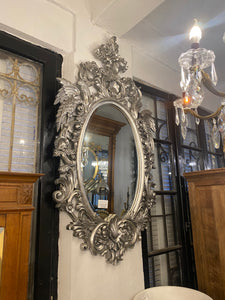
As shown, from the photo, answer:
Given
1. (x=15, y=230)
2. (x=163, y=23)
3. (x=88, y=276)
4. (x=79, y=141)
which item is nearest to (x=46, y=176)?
(x=79, y=141)

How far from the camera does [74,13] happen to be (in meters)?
1.39

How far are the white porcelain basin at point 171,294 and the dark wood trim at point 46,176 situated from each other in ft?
1.84

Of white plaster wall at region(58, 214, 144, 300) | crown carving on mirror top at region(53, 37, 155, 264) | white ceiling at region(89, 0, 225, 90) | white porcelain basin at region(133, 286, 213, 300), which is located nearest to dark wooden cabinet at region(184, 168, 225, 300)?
white porcelain basin at region(133, 286, 213, 300)

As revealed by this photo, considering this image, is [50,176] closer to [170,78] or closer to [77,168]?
[77,168]

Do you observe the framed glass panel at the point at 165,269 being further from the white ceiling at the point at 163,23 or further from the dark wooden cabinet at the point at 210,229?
the white ceiling at the point at 163,23

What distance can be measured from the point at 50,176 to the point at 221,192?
3.58ft

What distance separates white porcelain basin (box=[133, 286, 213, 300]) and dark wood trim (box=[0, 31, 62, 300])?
0.56 metres

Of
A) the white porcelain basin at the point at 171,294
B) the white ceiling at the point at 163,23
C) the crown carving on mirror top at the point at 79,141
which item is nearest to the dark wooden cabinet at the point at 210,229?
the white porcelain basin at the point at 171,294

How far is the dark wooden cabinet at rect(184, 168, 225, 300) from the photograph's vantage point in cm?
141

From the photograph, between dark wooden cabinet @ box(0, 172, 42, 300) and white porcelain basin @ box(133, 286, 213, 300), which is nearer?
dark wooden cabinet @ box(0, 172, 42, 300)

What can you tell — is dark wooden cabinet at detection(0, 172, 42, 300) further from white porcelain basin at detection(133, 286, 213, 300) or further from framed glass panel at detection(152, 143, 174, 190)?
framed glass panel at detection(152, 143, 174, 190)

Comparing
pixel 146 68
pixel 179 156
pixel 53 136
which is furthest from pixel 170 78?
pixel 53 136

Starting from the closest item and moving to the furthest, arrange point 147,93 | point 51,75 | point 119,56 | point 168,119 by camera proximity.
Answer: point 51,75 → point 119,56 → point 147,93 → point 168,119

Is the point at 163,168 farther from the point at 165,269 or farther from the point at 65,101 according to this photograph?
the point at 65,101
